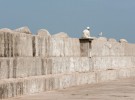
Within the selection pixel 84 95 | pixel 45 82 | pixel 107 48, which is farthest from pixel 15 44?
pixel 107 48

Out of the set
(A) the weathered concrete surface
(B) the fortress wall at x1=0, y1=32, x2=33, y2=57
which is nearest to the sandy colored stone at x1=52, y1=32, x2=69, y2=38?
(A) the weathered concrete surface

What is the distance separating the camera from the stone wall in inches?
377

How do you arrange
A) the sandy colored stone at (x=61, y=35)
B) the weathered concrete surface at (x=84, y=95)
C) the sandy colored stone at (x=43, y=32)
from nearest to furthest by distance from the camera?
the weathered concrete surface at (x=84, y=95) → the sandy colored stone at (x=43, y=32) → the sandy colored stone at (x=61, y=35)

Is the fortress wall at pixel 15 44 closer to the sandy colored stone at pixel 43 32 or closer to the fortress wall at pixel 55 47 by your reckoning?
the fortress wall at pixel 55 47

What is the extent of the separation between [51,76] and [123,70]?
8988 millimetres

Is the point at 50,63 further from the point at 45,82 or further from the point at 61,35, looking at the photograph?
the point at 61,35

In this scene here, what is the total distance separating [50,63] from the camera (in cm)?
1188

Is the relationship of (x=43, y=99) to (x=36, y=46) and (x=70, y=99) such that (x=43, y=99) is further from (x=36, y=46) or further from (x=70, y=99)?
(x=36, y=46)

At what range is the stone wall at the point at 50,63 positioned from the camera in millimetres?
9586

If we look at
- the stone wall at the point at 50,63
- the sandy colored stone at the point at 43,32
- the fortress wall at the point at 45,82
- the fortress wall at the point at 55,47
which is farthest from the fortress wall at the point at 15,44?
the sandy colored stone at the point at 43,32

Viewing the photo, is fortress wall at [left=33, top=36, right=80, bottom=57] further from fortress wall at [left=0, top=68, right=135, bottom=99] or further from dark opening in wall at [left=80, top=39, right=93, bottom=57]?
fortress wall at [left=0, top=68, right=135, bottom=99]

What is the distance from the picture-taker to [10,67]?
9.59 meters

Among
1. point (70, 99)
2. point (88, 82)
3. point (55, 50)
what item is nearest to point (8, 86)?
point (70, 99)

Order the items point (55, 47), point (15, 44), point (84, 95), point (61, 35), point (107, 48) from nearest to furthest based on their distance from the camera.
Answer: point (15, 44), point (84, 95), point (55, 47), point (61, 35), point (107, 48)
